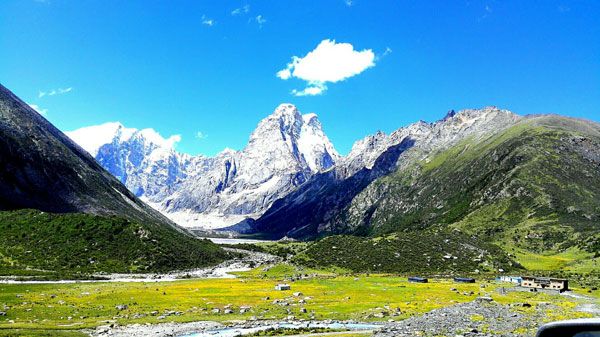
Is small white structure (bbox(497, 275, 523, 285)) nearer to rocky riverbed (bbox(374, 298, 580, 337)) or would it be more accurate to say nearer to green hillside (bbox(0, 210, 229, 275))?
rocky riverbed (bbox(374, 298, 580, 337))

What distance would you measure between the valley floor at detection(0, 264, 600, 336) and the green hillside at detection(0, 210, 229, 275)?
38.3 meters

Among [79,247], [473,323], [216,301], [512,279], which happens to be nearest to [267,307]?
[216,301]

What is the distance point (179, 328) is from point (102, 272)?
103 meters

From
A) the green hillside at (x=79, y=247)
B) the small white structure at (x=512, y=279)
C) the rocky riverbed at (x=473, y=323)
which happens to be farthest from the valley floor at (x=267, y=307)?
the green hillside at (x=79, y=247)

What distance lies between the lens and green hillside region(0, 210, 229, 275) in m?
154

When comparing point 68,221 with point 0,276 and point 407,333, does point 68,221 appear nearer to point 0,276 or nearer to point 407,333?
point 0,276

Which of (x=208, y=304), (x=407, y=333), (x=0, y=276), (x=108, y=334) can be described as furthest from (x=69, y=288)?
(x=407, y=333)

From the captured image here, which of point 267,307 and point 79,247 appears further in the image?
point 79,247

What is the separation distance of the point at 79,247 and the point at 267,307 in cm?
11435

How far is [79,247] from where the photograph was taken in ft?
558

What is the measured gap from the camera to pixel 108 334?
6138cm

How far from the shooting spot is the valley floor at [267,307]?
65562mm

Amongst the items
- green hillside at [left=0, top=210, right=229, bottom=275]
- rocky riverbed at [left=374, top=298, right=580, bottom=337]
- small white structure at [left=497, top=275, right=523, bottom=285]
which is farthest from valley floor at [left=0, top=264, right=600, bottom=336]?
green hillside at [left=0, top=210, right=229, bottom=275]

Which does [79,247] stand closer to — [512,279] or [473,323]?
[473,323]
